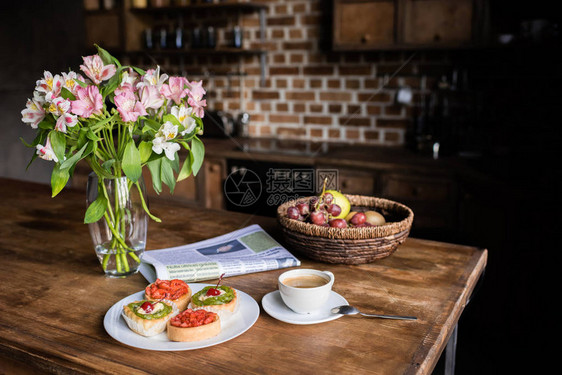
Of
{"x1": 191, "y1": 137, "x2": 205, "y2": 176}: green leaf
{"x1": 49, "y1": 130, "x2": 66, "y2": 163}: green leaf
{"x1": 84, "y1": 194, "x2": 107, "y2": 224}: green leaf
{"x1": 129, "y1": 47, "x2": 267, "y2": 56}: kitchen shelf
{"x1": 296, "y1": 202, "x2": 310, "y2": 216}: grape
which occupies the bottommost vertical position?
{"x1": 296, "y1": 202, "x2": 310, "y2": 216}: grape

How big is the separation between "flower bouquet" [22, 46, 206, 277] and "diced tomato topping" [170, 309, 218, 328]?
32cm

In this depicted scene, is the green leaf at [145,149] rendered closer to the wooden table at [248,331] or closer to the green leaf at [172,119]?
the green leaf at [172,119]

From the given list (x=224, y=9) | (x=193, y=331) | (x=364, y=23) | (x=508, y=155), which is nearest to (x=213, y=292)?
(x=193, y=331)

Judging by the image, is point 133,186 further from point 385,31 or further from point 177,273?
point 385,31

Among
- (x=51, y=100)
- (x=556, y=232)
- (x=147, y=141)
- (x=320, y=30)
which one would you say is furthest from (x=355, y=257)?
(x=320, y=30)

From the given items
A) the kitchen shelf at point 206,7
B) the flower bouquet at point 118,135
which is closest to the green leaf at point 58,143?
the flower bouquet at point 118,135

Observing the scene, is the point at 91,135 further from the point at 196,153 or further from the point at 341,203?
the point at 341,203

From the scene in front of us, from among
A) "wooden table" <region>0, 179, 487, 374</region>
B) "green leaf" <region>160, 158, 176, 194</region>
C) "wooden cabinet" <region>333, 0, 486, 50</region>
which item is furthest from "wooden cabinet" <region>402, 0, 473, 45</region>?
"green leaf" <region>160, 158, 176, 194</region>

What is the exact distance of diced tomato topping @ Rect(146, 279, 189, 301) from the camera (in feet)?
3.41

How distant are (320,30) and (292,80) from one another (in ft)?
1.27

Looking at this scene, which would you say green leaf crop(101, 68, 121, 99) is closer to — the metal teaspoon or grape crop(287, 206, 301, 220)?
grape crop(287, 206, 301, 220)

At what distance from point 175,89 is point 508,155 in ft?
7.25

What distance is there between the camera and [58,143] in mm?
1073

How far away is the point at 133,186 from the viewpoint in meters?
1.23
